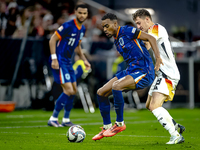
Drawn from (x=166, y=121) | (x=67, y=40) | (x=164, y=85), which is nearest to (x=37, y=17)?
(x=67, y=40)

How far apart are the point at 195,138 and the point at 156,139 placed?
0.61 m

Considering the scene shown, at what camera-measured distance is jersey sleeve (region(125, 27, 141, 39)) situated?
527 centimetres

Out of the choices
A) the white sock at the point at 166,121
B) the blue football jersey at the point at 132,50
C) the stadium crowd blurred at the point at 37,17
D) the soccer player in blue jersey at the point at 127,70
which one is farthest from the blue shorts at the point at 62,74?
the stadium crowd blurred at the point at 37,17

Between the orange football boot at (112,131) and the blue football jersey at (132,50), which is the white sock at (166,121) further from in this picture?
the blue football jersey at (132,50)

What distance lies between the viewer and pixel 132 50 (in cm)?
545

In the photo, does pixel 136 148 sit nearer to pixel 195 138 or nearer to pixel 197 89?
pixel 195 138

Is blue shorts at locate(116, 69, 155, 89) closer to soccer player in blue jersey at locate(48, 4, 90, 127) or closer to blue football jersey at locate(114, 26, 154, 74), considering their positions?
blue football jersey at locate(114, 26, 154, 74)

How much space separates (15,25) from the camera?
12680mm

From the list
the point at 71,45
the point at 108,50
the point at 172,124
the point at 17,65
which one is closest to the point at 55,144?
the point at 172,124

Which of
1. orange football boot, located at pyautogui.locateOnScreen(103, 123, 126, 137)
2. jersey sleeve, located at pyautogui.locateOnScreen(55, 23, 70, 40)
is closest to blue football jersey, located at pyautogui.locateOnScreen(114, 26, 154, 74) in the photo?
orange football boot, located at pyautogui.locateOnScreen(103, 123, 126, 137)

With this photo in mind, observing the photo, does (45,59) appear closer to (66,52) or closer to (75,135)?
(66,52)

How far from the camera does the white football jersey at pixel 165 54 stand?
16.8 ft

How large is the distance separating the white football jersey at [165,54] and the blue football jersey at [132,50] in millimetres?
303

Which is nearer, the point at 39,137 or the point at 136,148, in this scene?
the point at 136,148
